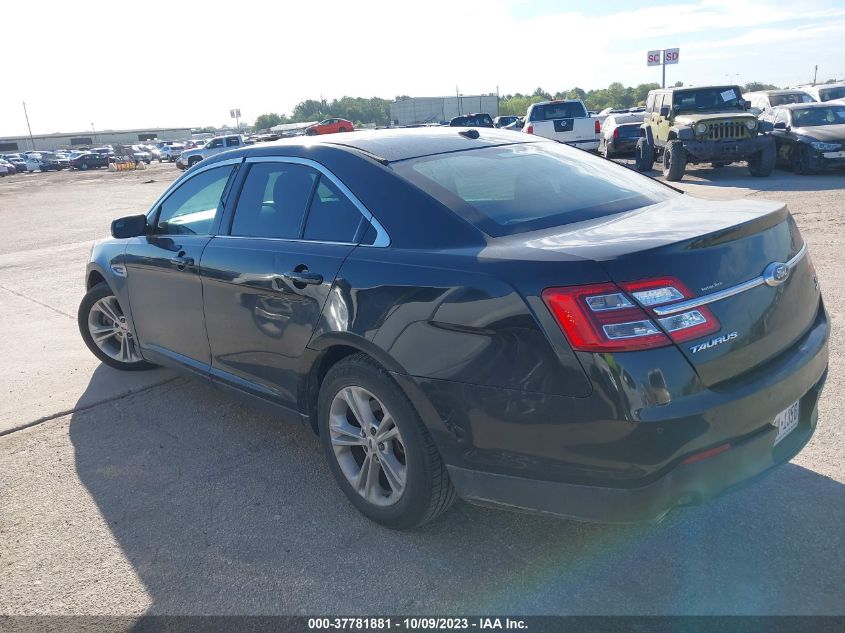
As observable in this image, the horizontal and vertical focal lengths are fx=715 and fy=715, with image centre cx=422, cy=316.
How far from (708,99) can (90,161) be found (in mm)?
55540

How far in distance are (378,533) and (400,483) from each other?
0.31 metres

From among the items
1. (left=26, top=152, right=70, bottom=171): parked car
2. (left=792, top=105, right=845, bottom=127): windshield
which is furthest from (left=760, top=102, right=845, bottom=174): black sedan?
(left=26, top=152, right=70, bottom=171): parked car

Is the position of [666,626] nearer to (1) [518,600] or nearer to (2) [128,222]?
(1) [518,600]

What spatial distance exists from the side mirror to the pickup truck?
16028 millimetres

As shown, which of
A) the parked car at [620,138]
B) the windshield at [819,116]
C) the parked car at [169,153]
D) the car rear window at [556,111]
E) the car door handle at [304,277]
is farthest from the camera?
the parked car at [169,153]

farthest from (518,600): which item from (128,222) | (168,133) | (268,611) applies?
(168,133)

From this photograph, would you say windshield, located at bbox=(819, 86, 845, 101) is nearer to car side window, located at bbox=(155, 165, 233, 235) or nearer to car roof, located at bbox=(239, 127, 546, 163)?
car roof, located at bbox=(239, 127, 546, 163)

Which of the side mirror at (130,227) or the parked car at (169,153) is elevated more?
the side mirror at (130,227)

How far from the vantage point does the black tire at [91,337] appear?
5.34m

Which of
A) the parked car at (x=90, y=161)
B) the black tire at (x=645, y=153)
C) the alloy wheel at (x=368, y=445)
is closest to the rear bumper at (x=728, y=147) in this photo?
the black tire at (x=645, y=153)

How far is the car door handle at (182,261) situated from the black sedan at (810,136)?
13.8 m

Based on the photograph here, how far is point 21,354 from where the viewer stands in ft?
20.2

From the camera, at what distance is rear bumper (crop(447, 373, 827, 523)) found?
234cm

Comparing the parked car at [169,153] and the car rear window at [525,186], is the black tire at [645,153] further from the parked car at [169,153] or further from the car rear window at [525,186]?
the parked car at [169,153]
